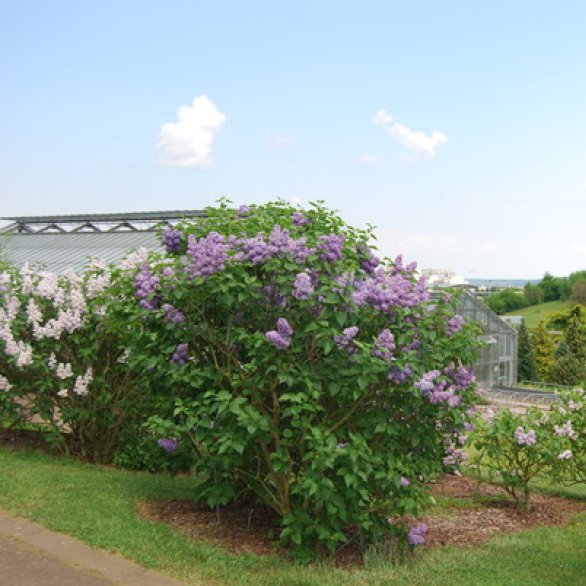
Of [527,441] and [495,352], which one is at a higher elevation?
[527,441]

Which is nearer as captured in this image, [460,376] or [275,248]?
[275,248]

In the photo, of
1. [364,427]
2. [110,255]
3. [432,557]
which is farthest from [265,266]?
[110,255]

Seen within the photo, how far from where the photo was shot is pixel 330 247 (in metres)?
6.02

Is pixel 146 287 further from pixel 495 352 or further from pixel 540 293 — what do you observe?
pixel 540 293

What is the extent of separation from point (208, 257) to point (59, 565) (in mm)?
2484

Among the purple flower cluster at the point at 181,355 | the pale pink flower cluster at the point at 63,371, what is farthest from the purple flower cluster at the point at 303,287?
the pale pink flower cluster at the point at 63,371

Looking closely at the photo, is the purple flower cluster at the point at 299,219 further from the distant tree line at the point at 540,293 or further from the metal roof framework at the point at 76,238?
the distant tree line at the point at 540,293

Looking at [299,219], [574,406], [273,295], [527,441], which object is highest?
[299,219]

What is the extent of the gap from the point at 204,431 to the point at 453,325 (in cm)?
224

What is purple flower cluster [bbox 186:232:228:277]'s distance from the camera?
19.1 ft

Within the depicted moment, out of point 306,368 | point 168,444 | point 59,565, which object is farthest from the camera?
point 168,444

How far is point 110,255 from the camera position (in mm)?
22484

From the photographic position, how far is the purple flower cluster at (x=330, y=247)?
598cm

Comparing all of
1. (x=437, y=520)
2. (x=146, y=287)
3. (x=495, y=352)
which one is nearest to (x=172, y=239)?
(x=146, y=287)
